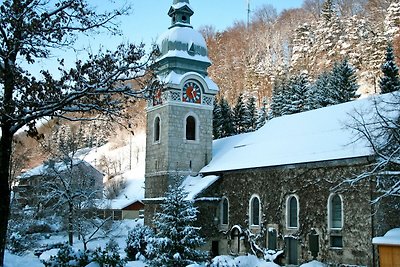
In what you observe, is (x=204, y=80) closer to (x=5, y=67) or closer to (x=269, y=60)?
(x=5, y=67)

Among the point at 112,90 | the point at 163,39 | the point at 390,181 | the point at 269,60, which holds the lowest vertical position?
the point at 390,181

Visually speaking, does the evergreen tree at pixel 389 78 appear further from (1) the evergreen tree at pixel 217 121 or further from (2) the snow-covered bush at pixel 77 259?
(2) the snow-covered bush at pixel 77 259

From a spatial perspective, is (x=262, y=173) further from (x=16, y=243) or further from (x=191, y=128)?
(x=16, y=243)

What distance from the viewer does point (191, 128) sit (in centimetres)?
3325

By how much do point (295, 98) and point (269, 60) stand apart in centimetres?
2870

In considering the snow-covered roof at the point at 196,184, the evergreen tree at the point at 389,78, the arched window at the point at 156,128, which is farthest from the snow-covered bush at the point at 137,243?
the evergreen tree at the point at 389,78

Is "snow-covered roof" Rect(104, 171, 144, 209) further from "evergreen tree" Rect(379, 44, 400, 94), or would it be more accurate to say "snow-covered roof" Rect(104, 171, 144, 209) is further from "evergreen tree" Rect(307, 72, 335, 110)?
"evergreen tree" Rect(379, 44, 400, 94)

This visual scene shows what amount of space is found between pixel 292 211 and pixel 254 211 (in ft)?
10.9

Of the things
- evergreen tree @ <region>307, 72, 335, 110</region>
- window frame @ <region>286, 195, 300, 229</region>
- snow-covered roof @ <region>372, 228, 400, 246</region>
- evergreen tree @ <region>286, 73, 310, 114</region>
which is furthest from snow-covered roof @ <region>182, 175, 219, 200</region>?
evergreen tree @ <region>286, 73, 310, 114</region>

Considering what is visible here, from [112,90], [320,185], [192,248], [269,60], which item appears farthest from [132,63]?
[269,60]

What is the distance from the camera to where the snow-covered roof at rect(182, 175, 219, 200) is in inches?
1167

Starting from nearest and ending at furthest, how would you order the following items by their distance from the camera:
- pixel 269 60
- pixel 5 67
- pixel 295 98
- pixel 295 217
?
pixel 5 67
pixel 295 217
pixel 295 98
pixel 269 60

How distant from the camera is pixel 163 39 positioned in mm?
33625

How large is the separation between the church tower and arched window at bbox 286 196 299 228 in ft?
29.2
